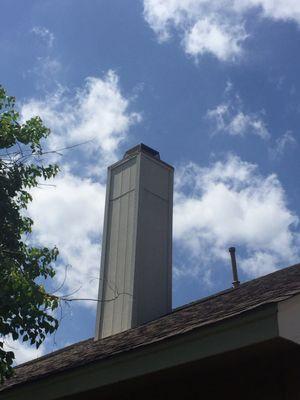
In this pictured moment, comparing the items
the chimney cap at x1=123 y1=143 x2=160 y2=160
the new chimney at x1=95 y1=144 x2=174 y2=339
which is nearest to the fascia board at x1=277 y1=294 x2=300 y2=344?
the new chimney at x1=95 y1=144 x2=174 y2=339

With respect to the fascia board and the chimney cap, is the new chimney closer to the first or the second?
the chimney cap

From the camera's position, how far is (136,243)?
780cm

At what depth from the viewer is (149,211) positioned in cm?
812

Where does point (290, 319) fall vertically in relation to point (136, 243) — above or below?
below

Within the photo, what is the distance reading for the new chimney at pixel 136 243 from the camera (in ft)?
24.8

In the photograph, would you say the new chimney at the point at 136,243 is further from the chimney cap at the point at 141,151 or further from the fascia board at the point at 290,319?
the fascia board at the point at 290,319

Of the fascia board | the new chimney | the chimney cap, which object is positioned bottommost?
the fascia board

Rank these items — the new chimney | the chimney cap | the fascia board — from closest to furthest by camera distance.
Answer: the fascia board, the new chimney, the chimney cap

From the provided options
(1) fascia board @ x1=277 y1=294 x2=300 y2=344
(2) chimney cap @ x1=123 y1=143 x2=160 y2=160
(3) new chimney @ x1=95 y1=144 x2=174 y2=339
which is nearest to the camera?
(1) fascia board @ x1=277 y1=294 x2=300 y2=344

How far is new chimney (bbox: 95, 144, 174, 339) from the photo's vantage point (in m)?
7.57

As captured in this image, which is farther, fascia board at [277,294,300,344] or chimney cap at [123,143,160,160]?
chimney cap at [123,143,160,160]

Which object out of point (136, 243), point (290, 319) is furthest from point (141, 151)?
point (290, 319)

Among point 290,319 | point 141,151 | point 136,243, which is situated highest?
point 141,151

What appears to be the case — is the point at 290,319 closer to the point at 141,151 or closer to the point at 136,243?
the point at 136,243
